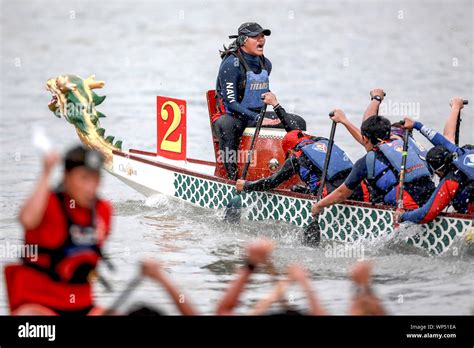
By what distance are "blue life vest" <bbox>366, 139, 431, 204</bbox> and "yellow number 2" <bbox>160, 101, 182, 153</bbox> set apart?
3.25 metres

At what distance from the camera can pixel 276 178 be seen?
12.3 meters

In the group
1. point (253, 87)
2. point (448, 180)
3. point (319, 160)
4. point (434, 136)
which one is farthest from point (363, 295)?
point (253, 87)

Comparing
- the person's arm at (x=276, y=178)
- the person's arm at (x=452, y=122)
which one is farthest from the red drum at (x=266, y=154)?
the person's arm at (x=452, y=122)

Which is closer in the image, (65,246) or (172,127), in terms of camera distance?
(65,246)

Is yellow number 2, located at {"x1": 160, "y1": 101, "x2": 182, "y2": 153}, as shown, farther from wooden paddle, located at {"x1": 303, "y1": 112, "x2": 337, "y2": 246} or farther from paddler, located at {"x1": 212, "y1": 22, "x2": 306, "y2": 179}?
wooden paddle, located at {"x1": 303, "y1": 112, "x2": 337, "y2": 246}

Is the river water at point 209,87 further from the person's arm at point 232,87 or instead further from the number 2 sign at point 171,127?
the person's arm at point 232,87

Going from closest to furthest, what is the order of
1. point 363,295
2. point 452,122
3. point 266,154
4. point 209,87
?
point 363,295 → point 452,122 → point 266,154 → point 209,87

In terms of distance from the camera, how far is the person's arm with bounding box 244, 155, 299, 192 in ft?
39.6

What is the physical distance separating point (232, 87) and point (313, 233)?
2.08 m

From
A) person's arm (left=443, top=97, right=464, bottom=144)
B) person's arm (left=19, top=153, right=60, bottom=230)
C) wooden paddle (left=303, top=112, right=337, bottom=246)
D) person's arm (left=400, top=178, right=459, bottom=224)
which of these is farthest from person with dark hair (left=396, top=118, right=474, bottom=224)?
person's arm (left=19, top=153, right=60, bottom=230)

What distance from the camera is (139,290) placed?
35.4 feet

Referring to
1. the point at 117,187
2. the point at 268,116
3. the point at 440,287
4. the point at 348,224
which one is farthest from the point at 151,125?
the point at 440,287

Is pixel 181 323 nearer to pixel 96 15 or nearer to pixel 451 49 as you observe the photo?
pixel 451 49

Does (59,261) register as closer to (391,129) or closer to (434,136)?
(434,136)
